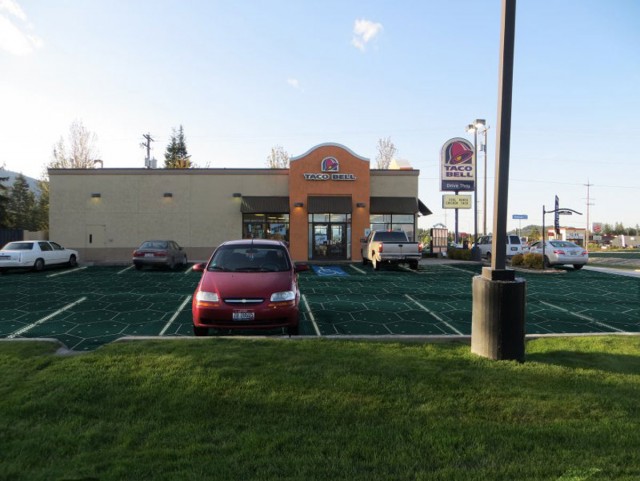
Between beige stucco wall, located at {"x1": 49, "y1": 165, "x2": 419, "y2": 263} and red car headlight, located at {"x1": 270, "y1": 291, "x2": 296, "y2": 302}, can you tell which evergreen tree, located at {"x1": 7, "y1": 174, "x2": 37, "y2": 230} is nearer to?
beige stucco wall, located at {"x1": 49, "y1": 165, "x2": 419, "y2": 263}

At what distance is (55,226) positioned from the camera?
27.2m

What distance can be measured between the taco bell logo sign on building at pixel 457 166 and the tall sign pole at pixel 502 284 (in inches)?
1024

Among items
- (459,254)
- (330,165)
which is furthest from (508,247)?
(330,165)

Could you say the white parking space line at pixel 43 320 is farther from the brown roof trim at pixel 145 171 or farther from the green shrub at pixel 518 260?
the green shrub at pixel 518 260

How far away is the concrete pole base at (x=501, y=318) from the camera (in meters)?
5.54

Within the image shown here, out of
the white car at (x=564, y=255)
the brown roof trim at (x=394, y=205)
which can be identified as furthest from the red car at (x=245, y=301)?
the brown roof trim at (x=394, y=205)

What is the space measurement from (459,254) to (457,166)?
663 cm

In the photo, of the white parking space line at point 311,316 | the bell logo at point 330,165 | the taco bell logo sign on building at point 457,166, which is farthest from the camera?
the taco bell logo sign on building at point 457,166

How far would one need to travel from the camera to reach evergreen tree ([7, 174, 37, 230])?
209ft

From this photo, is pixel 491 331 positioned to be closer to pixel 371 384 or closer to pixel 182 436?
pixel 371 384

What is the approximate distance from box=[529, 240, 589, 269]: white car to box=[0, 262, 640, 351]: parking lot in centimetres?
494

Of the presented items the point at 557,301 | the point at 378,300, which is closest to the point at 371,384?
the point at 378,300

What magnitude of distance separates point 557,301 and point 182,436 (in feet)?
36.2

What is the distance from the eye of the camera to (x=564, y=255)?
21.7m
